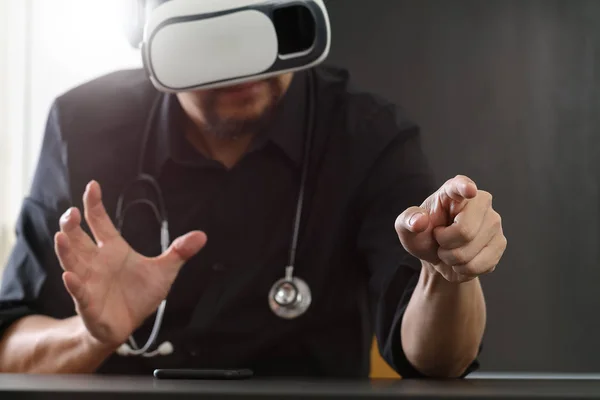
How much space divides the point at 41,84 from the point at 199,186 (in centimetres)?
34

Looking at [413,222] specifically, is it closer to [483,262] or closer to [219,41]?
[483,262]

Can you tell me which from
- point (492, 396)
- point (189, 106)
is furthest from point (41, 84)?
point (492, 396)

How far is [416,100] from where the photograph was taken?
968 millimetres

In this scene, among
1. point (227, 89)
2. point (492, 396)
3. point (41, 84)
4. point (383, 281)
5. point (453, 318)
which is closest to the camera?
point (492, 396)

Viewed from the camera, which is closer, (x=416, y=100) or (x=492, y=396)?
(x=492, y=396)

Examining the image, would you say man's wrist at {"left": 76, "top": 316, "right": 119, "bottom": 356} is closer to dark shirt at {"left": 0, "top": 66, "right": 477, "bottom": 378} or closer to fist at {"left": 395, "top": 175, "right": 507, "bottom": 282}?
dark shirt at {"left": 0, "top": 66, "right": 477, "bottom": 378}

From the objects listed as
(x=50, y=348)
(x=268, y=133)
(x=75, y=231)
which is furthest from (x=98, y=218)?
(x=268, y=133)

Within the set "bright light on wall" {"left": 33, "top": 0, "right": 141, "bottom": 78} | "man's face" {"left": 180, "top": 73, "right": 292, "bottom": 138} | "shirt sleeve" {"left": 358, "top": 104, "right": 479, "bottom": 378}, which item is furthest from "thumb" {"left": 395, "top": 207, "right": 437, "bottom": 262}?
"bright light on wall" {"left": 33, "top": 0, "right": 141, "bottom": 78}

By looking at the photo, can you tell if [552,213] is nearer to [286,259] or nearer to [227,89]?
[286,259]

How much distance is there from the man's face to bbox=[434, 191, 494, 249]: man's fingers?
1.53 feet

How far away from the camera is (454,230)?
0.55 m

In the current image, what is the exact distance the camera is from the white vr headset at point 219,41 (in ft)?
2.41

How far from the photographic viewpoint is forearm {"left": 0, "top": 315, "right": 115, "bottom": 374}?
0.83 metres

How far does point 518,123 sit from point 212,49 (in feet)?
1.40
